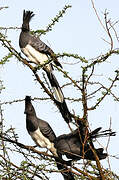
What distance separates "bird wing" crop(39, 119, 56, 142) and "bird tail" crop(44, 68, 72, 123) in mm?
350

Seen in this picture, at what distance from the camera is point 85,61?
8.63 feet

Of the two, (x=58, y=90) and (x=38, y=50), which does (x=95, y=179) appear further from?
(x=38, y=50)

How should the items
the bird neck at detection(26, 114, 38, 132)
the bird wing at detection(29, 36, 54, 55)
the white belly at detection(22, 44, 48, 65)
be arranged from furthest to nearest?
the bird wing at detection(29, 36, 54, 55) < the white belly at detection(22, 44, 48, 65) < the bird neck at detection(26, 114, 38, 132)

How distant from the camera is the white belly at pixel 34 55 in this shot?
14.5 feet

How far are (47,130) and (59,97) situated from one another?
39 centimetres

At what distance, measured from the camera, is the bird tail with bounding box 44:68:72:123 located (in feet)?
11.0

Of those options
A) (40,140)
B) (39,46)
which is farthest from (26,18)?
(40,140)

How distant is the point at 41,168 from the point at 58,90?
48.2 inches

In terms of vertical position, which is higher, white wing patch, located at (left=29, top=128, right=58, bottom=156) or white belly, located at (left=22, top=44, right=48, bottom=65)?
white belly, located at (left=22, top=44, right=48, bottom=65)

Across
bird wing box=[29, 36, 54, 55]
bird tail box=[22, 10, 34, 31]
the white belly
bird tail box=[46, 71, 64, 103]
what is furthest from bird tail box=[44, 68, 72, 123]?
bird tail box=[22, 10, 34, 31]

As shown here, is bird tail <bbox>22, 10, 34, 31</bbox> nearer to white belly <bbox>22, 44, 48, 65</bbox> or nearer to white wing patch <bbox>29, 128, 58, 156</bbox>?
white belly <bbox>22, 44, 48, 65</bbox>

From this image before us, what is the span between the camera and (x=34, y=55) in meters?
4.46

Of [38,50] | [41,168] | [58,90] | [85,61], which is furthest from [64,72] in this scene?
[38,50]

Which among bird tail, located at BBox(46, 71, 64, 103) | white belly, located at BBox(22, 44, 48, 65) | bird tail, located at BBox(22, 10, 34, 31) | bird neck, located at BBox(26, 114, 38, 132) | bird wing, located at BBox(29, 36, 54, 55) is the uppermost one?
bird tail, located at BBox(22, 10, 34, 31)
